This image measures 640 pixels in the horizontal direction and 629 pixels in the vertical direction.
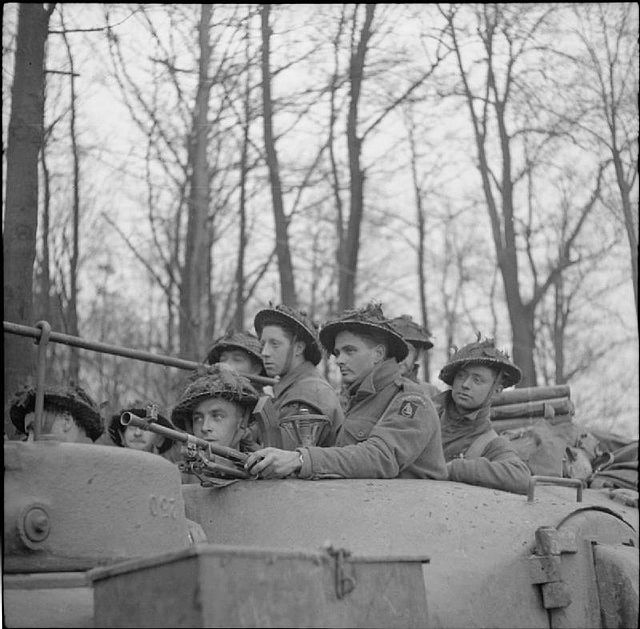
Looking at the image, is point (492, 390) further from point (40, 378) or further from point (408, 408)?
point (40, 378)

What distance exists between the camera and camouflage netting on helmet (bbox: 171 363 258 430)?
548 cm

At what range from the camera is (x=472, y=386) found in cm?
671

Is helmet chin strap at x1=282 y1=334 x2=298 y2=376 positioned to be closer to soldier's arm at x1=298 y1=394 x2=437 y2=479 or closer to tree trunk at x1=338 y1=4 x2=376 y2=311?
soldier's arm at x1=298 y1=394 x2=437 y2=479

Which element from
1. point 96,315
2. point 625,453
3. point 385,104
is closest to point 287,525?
point 625,453

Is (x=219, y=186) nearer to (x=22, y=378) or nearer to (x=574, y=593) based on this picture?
(x=22, y=378)

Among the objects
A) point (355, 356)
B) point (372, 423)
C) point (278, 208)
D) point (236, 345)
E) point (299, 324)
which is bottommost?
point (372, 423)

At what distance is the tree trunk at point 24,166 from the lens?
7.43m

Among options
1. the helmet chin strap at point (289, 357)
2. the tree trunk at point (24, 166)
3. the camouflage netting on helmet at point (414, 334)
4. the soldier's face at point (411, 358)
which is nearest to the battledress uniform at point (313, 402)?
the helmet chin strap at point (289, 357)

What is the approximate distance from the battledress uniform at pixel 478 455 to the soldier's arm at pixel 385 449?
46cm

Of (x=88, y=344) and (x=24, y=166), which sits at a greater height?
(x=24, y=166)

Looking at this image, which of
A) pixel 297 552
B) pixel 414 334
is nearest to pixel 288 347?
pixel 414 334

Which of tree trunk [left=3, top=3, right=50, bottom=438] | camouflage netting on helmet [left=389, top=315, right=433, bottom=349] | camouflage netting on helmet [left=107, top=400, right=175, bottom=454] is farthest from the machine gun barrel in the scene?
camouflage netting on helmet [left=389, top=315, right=433, bottom=349]

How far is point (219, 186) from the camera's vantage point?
1491 cm

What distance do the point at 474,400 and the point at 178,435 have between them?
2.62 m
